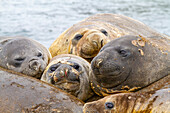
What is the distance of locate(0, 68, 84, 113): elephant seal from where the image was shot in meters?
2.98

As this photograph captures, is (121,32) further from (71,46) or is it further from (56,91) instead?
(56,91)

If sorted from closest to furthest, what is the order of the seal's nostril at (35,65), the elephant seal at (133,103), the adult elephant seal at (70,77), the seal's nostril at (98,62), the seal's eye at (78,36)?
the elephant seal at (133,103), the seal's nostril at (98,62), the adult elephant seal at (70,77), the seal's nostril at (35,65), the seal's eye at (78,36)

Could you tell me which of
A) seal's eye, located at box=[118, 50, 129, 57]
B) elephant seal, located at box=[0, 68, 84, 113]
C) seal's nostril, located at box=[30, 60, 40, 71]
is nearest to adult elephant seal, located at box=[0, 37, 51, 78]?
seal's nostril, located at box=[30, 60, 40, 71]

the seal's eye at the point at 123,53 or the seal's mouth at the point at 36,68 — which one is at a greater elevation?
the seal's eye at the point at 123,53

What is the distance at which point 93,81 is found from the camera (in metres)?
3.69

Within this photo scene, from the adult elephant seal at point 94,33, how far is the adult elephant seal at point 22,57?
0.85 metres

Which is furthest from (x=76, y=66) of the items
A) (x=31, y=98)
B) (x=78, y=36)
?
(x=78, y=36)

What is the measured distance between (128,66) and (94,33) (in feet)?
5.69

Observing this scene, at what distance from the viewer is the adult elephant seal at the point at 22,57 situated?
404 centimetres

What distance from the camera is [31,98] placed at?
3049mm

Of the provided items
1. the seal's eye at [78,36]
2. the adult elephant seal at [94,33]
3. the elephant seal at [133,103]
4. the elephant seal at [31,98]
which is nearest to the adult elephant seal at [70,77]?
the elephant seal at [31,98]

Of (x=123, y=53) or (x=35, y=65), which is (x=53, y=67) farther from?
(x=123, y=53)

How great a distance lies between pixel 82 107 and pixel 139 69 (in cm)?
78

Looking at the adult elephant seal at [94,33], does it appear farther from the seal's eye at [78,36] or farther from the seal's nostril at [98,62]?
the seal's nostril at [98,62]
